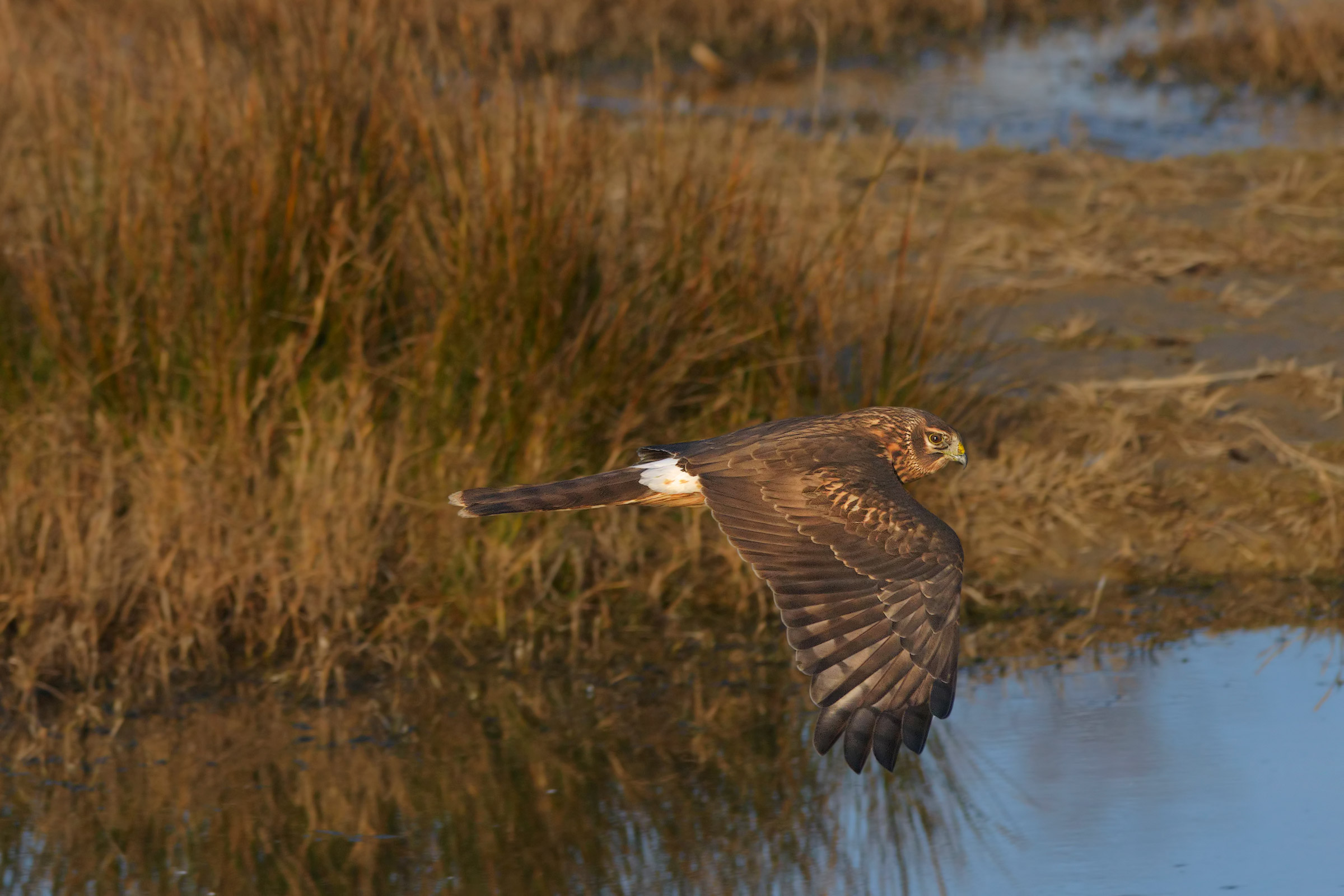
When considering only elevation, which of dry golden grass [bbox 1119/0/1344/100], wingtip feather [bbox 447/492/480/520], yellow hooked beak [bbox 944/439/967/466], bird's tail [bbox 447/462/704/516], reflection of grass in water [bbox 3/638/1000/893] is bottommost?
reflection of grass in water [bbox 3/638/1000/893]

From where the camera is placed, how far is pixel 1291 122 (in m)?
11.4

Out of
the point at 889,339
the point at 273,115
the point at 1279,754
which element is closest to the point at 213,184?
the point at 273,115

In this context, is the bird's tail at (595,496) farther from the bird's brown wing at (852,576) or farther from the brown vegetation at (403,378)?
the brown vegetation at (403,378)

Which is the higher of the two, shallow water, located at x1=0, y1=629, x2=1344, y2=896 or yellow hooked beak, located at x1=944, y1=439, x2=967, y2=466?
yellow hooked beak, located at x1=944, y1=439, x2=967, y2=466

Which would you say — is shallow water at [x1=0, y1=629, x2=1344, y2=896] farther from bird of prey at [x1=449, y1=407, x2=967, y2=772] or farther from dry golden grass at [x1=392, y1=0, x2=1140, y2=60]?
dry golden grass at [x1=392, y1=0, x2=1140, y2=60]

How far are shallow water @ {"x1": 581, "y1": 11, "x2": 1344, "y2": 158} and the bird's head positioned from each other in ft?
18.8

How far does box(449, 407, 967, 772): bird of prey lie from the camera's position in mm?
3441

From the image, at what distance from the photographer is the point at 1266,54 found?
12.4 meters

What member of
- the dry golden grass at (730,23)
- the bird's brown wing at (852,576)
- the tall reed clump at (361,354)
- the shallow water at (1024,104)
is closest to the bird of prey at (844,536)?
the bird's brown wing at (852,576)

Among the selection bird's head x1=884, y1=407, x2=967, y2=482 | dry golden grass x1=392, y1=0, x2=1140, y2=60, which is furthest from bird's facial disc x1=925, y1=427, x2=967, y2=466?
dry golden grass x1=392, y1=0, x2=1140, y2=60

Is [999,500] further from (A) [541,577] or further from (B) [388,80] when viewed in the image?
(B) [388,80]

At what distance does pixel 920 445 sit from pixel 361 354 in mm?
1880

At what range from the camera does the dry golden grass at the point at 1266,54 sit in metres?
12.2

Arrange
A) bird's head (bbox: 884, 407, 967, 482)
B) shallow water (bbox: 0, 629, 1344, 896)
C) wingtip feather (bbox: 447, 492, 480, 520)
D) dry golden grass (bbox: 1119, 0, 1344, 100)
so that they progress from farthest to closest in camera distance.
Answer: dry golden grass (bbox: 1119, 0, 1344, 100), bird's head (bbox: 884, 407, 967, 482), wingtip feather (bbox: 447, 492, 480, 520), shallow water (bbox: 0, 629, 1344, 896)
